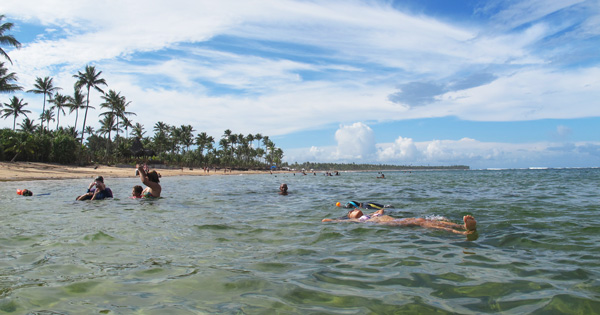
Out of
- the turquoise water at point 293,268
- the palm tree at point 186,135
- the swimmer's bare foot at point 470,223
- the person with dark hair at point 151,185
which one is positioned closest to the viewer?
the turquoise water at point 293,268

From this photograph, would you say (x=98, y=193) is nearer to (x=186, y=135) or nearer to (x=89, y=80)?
(x=89, y=80)

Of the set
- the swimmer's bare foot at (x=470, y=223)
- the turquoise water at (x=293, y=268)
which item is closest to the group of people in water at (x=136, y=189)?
the turquoise water at (x=293, y=268)

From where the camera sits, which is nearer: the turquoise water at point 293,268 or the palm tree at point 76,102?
the turquoise water at point 293,268

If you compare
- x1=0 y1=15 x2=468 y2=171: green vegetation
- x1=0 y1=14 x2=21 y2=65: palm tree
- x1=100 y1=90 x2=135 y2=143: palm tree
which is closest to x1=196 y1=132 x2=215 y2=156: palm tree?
x1=0 y1=15 x2=468 y2=171: green vegetation

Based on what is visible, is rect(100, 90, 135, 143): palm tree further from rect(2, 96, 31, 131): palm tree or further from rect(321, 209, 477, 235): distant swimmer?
rect(321, 209, 477, 235): distant swimmer

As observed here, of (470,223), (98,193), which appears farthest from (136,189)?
(470,223)

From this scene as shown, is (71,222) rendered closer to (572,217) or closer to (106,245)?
(106,245)

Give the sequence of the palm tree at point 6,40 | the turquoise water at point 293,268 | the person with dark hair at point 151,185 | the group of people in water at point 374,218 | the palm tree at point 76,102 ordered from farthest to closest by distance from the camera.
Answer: the palm tree at point 76,102, the palm tree at point 6,40, the person with dark hair at point 151,185, the group of people in water at point 374,218, the turquoise water at point 293,268

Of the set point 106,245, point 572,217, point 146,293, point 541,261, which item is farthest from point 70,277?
point 572,217

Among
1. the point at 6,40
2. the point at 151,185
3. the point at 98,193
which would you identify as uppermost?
the point at 6,40

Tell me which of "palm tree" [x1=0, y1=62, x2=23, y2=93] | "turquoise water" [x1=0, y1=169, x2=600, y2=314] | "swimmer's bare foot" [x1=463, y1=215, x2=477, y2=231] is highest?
"palm tree" [x1=0, y1=62, x2=23, y2=93]

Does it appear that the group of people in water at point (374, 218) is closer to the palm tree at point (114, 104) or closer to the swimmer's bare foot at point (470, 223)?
the swimmer's bare foot at point (470, 223)

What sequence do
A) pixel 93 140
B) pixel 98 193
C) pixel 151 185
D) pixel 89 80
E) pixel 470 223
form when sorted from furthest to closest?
pixel 93 140, pixel 89 80, pixel 151 185, pixel 98 193, pixel 470 223

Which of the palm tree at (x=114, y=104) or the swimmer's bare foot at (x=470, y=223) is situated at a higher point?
the palm tree at (x=114, y=104)
